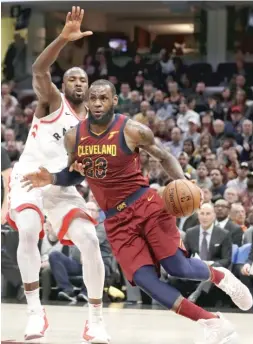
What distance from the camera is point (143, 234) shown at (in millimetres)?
6520

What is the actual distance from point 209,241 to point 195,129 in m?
5.51

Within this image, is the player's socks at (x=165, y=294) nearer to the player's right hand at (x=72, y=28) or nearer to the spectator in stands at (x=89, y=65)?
the player's right hand at (x=72, y=28)

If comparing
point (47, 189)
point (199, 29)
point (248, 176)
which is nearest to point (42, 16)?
point (199, 29)

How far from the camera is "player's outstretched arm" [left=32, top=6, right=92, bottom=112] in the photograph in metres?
6.73

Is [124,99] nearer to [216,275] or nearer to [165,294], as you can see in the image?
[216,275]

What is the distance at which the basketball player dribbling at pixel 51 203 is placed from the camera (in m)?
6.89

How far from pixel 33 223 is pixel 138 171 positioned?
3.32 feet

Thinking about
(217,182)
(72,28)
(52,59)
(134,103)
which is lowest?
(217,182)

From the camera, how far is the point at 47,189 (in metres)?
7.28

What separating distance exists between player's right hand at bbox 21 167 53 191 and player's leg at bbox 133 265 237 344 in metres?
0.97

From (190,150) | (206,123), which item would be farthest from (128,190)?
(206,123)

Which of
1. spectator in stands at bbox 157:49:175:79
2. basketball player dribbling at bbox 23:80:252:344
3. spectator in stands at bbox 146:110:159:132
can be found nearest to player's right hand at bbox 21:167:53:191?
basketball player dribbling at bbox 23:80:252:344

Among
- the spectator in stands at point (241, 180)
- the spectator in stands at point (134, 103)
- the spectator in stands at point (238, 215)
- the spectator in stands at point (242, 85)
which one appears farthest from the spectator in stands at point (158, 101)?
the spectator in stands at point (238, 215)

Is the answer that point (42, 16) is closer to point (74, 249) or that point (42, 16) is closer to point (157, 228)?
point (74, 249)
